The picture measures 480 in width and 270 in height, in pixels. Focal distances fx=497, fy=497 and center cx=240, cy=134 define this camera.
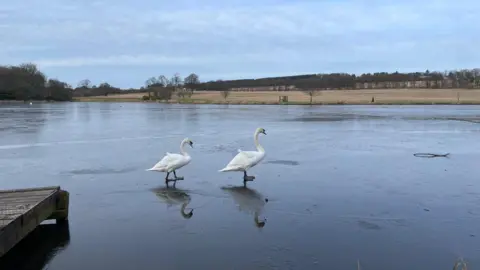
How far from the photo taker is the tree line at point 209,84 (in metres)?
102

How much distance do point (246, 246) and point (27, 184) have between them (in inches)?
246

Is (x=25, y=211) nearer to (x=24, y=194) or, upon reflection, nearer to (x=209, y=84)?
(x=24, y=194)

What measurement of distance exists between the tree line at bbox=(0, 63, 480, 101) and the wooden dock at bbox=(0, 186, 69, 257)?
9593cm

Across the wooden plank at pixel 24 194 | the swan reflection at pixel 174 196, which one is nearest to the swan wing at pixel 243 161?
the swan reflection at pixel 174 196

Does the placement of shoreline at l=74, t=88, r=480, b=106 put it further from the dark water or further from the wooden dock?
the wooden dock

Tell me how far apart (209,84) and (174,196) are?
15062 cm

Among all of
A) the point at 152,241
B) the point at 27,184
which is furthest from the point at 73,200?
the point at 152,241

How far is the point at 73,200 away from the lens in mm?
9234

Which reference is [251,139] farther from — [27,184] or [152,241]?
[152,241]

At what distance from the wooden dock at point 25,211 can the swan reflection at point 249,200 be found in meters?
2.97

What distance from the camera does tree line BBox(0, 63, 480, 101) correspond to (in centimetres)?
10212

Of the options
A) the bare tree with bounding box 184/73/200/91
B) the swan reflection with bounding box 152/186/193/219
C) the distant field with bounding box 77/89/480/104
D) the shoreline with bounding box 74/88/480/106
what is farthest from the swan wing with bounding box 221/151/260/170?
the bare tree with bounding box 184/73/200/91

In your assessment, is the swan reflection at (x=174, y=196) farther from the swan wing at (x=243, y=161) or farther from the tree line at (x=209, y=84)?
the tree line at (x=209, y=84)

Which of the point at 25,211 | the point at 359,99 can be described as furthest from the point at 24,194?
the point at 359,99
